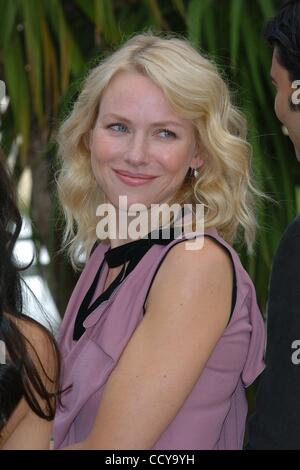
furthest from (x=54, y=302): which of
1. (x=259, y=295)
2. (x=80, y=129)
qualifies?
(x=80, y=129)

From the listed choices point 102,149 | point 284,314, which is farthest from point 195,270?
point 102,149

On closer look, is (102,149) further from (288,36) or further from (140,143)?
(288,36)

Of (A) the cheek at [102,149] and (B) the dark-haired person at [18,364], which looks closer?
(B) the dark-haired person at [18,364]

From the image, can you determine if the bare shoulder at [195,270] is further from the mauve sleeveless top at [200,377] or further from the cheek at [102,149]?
the cheek at [102,149]

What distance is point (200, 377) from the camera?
141 centimetres

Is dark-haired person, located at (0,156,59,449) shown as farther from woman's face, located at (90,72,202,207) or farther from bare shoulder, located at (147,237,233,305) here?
woman's face, located at (90,72,202,207)

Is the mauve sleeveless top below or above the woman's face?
below

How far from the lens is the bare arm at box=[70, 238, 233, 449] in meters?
1.36

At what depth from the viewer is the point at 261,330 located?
4.89 feet

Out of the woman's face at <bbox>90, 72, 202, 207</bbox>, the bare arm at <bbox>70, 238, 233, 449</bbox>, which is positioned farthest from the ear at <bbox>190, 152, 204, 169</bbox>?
the bare arm at <bbox>70, 238, 233, 449</bbox>

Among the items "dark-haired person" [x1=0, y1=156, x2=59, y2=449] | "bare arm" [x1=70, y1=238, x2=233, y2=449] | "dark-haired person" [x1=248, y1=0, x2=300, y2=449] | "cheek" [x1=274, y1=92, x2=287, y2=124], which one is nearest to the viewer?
"dark-haired person" [x1=0, y1=156, x2=59, y2=449]

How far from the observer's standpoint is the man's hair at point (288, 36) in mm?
1548

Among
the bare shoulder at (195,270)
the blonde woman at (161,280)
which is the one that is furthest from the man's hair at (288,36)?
the bare shoulder at (195,270)

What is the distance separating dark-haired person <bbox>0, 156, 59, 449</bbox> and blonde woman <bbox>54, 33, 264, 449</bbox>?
130 millimetres
